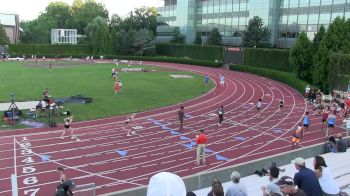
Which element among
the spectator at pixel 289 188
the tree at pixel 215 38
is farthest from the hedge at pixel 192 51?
the spectator at pixel 289 188

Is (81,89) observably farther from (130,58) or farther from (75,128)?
(130,58)

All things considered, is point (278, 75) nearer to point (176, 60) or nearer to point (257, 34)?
point (257, 34)

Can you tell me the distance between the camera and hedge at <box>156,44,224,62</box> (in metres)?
70.1

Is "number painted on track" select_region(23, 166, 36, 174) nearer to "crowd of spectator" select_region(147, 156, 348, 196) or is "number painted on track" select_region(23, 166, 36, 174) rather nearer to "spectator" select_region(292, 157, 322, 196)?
"crowd of spectator" select_region(147, 156, 348, 196)

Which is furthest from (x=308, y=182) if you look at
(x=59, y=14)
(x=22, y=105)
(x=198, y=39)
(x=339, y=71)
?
(x=59, y=14)

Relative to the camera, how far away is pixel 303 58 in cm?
4272

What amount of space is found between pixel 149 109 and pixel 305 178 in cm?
2277

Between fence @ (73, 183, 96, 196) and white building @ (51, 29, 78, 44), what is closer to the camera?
fence @ (73, 183, 96, 196)

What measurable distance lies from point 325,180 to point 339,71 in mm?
29156

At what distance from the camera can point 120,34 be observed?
83062 mm

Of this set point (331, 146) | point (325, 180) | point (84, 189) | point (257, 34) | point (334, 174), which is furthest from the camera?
point (257, 34)

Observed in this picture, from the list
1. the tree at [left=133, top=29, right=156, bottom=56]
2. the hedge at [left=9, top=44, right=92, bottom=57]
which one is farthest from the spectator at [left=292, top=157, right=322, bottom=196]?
the hedge at [left=9, top=44, right=92, bottom=57]

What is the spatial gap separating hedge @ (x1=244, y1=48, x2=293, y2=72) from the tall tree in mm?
71811

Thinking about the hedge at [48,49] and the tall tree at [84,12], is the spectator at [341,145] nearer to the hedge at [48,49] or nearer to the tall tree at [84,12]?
the hedge at [48,49]
